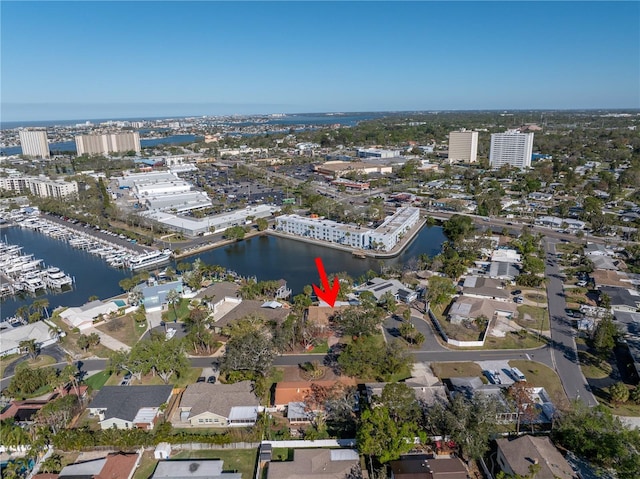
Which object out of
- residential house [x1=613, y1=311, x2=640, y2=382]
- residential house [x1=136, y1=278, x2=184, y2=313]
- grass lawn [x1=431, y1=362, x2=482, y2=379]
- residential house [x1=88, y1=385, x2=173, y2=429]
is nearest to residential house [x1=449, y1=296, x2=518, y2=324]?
grass lawn [x1=431, y1=362, x2=482, y2=379]

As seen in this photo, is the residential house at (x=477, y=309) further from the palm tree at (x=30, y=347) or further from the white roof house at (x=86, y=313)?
the palm tree at (x=30, y=347)

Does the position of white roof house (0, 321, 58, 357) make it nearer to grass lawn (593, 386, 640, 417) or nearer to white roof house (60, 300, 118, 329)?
white roof house (60, 300, 118, 329)

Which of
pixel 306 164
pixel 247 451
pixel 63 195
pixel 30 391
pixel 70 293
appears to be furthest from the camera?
pixel 306 164

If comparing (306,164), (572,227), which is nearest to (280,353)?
(572,227)

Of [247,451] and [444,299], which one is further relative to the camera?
[444,299]

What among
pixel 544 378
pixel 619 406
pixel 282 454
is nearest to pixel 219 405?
pixel 282 454

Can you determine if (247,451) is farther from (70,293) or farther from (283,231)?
(283,231)

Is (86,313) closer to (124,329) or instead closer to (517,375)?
(124,329)

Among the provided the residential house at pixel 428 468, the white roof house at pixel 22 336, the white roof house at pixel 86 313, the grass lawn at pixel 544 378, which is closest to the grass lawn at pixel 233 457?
the residential house at pixel 428 468
